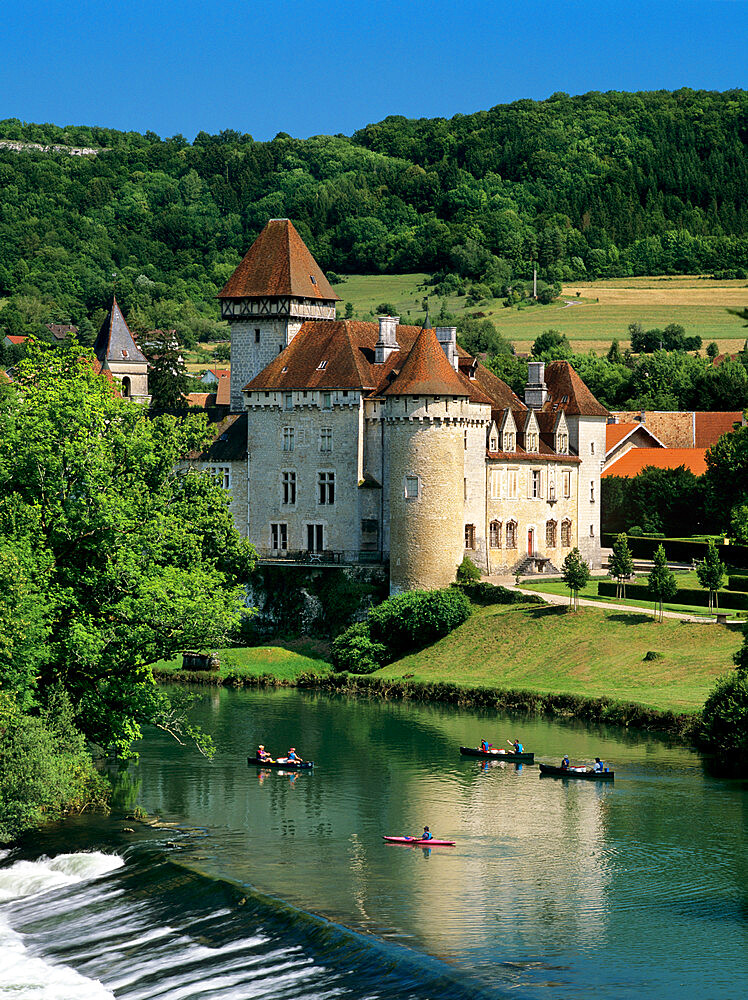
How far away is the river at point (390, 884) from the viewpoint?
29172mm

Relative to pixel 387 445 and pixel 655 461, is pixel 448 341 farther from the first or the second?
pixel 655 461

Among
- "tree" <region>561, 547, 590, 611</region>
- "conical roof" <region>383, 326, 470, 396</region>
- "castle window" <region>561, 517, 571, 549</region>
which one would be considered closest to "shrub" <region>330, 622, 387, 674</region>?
"tree" <region>561, 547, 590, 611</region>

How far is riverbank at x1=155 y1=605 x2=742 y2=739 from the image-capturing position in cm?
5516

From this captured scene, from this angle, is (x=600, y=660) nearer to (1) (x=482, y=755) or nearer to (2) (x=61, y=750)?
(1) (x=482, y=755)

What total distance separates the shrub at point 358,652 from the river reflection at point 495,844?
11139 mm

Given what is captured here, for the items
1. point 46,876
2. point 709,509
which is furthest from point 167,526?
point 709,509

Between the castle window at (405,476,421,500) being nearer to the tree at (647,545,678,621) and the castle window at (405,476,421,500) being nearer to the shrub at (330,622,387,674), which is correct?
the shrub at (330,622,387,674)

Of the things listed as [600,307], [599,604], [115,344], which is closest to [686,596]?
[599,604]

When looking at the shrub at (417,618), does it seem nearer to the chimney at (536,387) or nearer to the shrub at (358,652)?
the shrub at (358,652)

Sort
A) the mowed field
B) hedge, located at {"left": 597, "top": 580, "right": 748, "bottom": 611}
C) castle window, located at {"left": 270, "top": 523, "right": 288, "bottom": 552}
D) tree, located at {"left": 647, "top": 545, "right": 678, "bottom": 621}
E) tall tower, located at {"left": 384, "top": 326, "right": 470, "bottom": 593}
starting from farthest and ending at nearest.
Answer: the mowed field < castle window, located at {"left": 270, "top": 523, "right": 288, "bottom": 552} < tall tower, located at {"left": 384, "top": 326, "right": 470, "bottom": 593} < hedge, located at {"left": 597, "top": 580, "right": 748, "bottom": 611} < tree, located at {"left": 647, "top": 545, "right": 678, "bottom": 621}

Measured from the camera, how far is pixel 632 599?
226 feet

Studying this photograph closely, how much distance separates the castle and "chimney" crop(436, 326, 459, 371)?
13 cm

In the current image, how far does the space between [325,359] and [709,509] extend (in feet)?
72.4

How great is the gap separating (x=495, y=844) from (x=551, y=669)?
2302 centimetres
